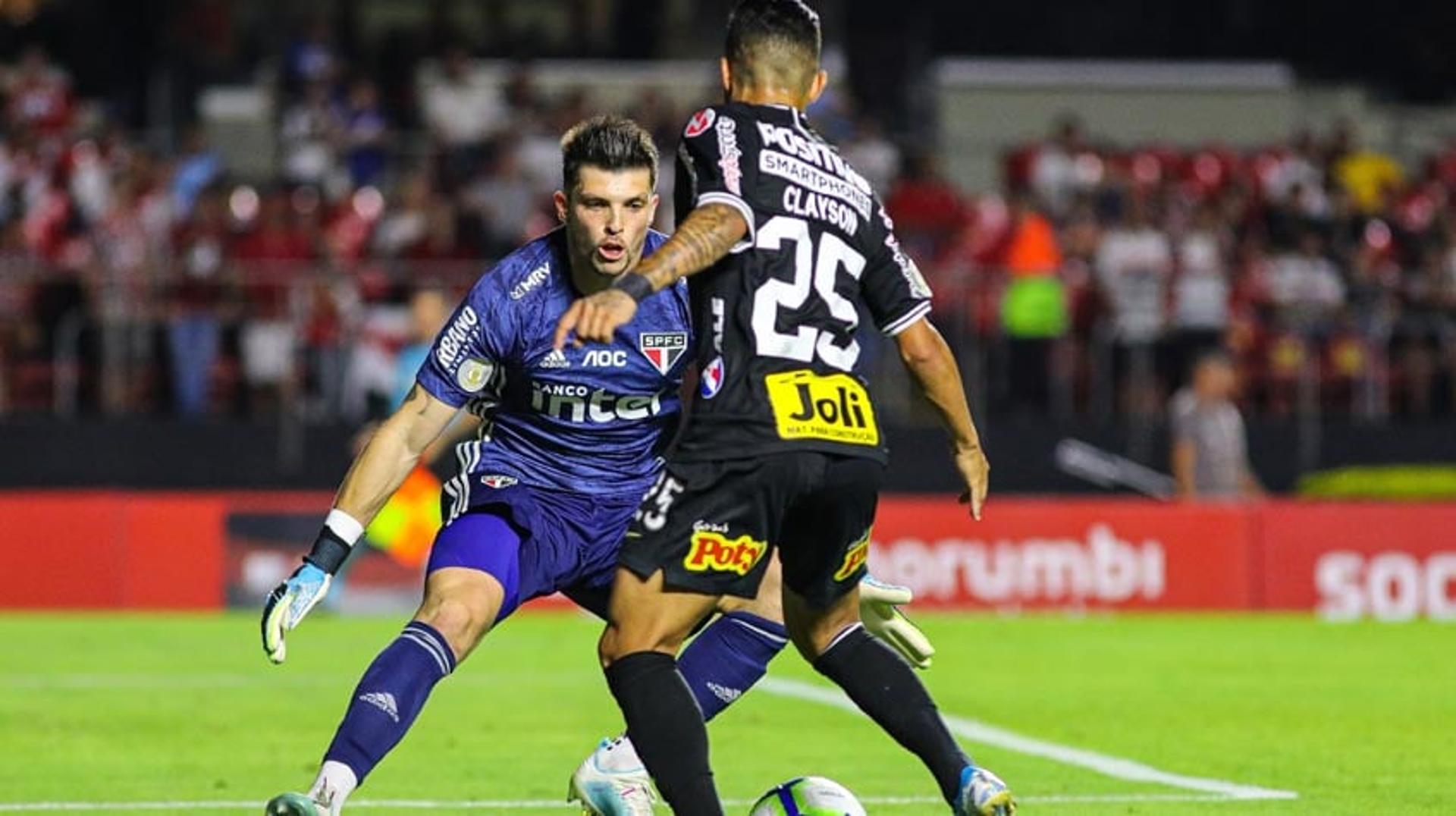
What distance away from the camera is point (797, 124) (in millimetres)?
6695

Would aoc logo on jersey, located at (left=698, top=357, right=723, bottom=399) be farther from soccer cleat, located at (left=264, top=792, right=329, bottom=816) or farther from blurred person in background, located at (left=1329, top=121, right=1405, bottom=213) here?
blurred person in background, located at (left=1329, top=121, right=1405, bottom=213)

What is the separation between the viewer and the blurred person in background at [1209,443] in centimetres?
1955

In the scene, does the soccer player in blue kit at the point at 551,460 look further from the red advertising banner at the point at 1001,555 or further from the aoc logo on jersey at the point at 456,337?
the red advertising banner at the point at 1001,555

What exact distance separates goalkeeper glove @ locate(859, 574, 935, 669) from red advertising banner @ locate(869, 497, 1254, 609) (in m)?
11.9

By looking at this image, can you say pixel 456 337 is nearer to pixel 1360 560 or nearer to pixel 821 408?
pixel 821 408

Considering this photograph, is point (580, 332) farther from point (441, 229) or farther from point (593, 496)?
point (441, 229)

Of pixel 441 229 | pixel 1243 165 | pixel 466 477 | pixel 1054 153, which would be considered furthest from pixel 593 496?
pixel 1243 165

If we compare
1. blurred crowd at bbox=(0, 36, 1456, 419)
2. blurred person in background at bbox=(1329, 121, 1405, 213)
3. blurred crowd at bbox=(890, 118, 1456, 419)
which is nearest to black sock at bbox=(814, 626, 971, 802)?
blurred crowd at bbox=(0, 36, 1456, 419)

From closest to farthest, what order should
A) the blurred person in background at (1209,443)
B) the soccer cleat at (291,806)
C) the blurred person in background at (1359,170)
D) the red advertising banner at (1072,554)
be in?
the soccer cleat at (291,806), the blurred person in background at (1209,443), the red advertising banner at (1072,554), the blurred person in background at (1359,170)

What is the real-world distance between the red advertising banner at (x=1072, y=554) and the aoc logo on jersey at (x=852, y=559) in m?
12.7

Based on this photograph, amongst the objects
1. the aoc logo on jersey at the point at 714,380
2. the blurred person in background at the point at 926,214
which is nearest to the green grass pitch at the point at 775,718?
the aoc logo on jersey at the point at 714,380

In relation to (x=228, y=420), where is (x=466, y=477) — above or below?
above

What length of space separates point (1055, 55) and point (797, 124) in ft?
84.0

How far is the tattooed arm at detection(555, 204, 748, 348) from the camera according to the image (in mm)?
5953
